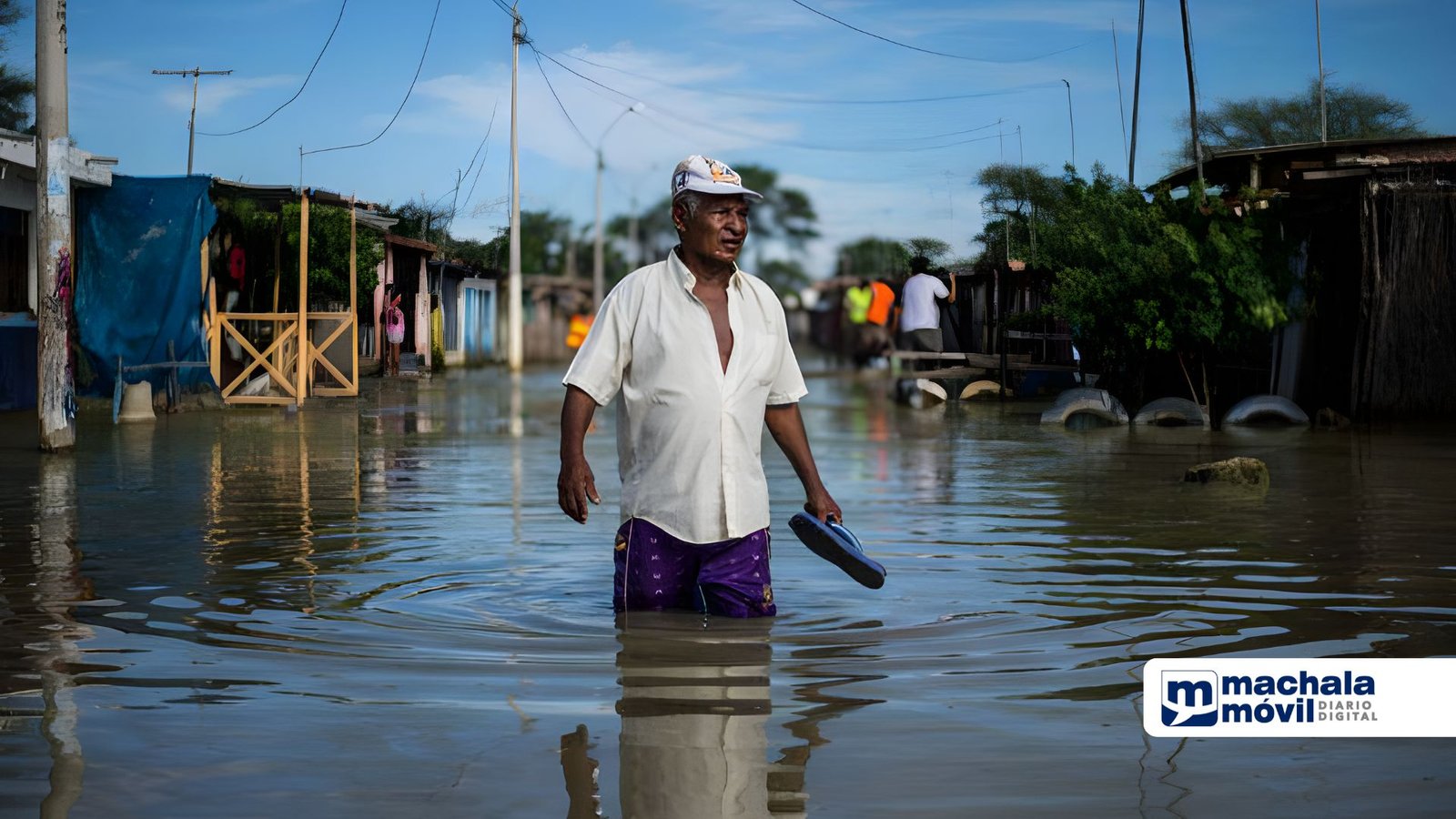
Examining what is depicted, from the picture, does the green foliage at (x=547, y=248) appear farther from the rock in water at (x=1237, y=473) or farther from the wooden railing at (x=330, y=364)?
the rock in water at (x=1237, y=473)

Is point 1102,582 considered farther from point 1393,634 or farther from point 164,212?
point 164,212

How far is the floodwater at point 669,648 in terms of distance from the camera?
12.5 feet

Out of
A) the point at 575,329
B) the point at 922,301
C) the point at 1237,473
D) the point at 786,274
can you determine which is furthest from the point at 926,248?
the point at 786,274

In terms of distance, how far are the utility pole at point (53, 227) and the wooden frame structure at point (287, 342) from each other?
660 cm

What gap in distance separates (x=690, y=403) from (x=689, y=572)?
0.62 m

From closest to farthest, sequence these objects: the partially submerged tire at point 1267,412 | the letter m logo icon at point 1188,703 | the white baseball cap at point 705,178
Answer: the letter m logo icon at point 1188,703 → the white baseball cap at point 705,178 → the partially submerged tire at point 1267,412

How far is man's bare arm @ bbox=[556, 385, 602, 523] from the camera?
220 inches

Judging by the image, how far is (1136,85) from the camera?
31078 millimetres

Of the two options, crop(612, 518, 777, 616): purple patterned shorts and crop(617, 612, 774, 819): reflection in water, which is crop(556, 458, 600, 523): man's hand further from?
crop(617, 612, 774, 819): reflection in water

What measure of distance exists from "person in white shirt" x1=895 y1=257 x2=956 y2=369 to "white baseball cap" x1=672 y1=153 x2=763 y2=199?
17081 millimetres

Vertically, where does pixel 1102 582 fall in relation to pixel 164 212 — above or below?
below

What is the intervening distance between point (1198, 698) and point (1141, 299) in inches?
643

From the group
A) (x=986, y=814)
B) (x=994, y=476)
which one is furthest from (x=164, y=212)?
(x=986, y=814)

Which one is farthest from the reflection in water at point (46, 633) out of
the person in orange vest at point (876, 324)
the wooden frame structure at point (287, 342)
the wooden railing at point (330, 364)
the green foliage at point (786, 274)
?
the green foliage at point (786, 274)
